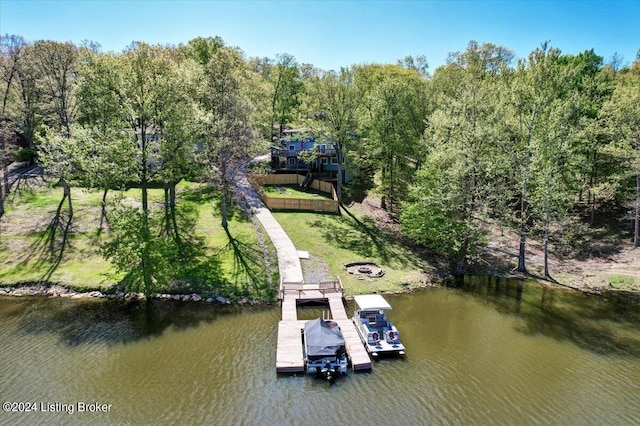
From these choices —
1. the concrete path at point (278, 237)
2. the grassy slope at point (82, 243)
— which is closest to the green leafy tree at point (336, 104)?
the concrete path at point (278, 237)

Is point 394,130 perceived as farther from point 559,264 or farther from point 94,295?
point 94,295

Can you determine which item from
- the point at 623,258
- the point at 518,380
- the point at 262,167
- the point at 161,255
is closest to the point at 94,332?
the point at 161,255

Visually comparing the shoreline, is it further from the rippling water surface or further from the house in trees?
the house in trees

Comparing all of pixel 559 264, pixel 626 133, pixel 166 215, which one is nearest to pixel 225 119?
pixel 166 215

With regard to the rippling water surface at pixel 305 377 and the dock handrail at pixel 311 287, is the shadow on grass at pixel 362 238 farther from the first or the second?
the rippling water surface at pixel 305 377

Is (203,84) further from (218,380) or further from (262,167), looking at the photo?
(218,380)

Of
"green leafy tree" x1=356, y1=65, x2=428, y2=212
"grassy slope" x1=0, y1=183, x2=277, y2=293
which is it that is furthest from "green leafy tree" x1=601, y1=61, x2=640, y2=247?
"grassy slope" x1=0, y1=183, x2=277, y2=293

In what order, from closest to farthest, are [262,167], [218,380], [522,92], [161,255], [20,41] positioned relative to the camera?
[218,380]
[161,255]
[522,92]
[20,41]
[262,167]
